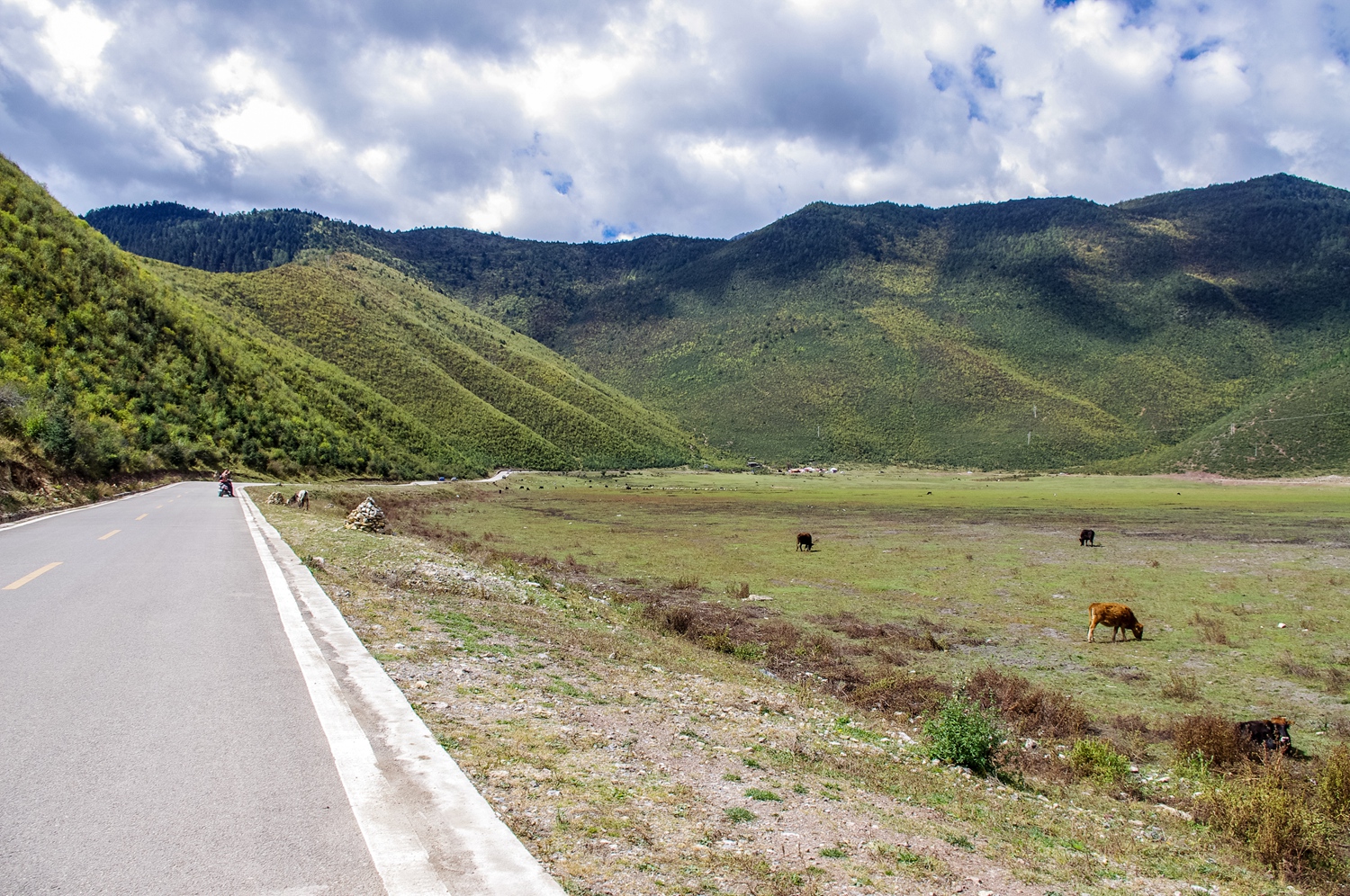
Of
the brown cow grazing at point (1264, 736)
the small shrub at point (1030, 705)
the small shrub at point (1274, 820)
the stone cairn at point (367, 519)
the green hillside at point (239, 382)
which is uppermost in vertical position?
the green hillside at point (239, 382)

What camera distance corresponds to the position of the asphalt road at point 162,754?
3533 millimetres

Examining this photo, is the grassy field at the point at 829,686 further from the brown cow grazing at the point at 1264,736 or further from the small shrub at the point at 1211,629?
the brown cow grazing at the point at 1264,736

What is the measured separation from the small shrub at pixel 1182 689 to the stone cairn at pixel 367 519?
71.6 feet

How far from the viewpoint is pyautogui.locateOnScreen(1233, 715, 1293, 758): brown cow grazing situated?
8711mm

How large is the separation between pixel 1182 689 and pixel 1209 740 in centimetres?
336

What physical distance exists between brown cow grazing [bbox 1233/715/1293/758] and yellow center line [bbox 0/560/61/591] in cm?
1697

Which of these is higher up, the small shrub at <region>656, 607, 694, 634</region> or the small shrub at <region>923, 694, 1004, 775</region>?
the small shrub at <region>923, 694, 1004, 775</region>

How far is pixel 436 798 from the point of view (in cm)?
439

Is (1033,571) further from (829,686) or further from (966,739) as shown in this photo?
(966,739)

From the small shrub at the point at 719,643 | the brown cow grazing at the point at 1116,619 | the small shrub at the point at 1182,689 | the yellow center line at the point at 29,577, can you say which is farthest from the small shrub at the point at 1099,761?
the yellow center line at the point at 29,577

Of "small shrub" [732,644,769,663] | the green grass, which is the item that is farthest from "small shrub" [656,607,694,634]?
the green grass

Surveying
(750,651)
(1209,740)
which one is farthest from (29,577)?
(1209,740)

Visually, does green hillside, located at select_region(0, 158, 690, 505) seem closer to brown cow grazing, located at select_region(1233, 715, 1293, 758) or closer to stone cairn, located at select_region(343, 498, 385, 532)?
stone cairn, located at select_region(343, 498, 385, 532)

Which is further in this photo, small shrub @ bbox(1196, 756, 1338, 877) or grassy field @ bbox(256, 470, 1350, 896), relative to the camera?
small shrub @ bbox(1196, 756, 1338, 877)
